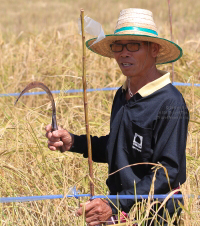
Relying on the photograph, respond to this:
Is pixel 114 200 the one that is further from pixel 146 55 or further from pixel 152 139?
pixel 146 55

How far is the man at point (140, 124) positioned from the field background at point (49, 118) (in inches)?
4.2

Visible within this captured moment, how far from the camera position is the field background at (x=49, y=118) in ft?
6.34

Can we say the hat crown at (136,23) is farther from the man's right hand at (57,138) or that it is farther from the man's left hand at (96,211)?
the man's left hand at (96,211)

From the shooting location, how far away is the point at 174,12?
9438 millimetres

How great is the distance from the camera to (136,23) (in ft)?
5.62

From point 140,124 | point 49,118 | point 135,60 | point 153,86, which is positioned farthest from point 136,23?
point 49,118

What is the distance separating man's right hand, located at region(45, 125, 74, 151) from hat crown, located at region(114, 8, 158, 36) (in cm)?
46

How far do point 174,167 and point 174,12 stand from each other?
330 inches

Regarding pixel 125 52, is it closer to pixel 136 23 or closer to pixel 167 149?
pixel 136 23

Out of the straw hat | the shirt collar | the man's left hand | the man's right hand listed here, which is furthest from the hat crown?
the man's left hand

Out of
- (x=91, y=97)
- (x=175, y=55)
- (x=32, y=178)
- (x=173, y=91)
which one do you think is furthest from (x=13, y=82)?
(x=173, y=91)

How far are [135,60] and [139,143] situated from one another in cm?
32

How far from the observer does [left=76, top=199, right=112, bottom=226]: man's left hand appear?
149 centimetres

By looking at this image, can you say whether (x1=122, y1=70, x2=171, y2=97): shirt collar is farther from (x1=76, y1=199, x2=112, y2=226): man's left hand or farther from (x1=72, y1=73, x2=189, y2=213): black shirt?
(x1=76, y1=199, x2=112, y2=226): man's left hand
